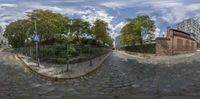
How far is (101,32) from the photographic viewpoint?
5109 millimetres

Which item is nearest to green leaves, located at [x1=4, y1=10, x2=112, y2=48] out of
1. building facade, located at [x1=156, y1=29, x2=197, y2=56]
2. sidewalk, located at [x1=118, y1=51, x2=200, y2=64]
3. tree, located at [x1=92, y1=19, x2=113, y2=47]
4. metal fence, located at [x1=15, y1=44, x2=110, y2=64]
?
tree, located at [x1=92, y1=19, x2=113, y2=47]

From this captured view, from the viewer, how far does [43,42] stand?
15.7 ft

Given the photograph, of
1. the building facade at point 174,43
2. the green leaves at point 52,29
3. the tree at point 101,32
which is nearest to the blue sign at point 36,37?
the green leaves at point 52,29

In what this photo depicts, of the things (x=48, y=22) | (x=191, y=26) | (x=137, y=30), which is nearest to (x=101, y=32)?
(x=137, y=30)

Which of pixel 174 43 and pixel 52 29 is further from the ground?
pixel 52 29

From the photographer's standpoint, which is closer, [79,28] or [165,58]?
[79,28]

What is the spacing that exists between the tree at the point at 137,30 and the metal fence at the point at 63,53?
1.62 feet

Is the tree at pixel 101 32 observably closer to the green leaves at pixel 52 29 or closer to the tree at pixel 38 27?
the green leaves at pixel 52 29

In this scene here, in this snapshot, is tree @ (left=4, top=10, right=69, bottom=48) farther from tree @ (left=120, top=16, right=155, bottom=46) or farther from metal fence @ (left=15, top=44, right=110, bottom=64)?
tree @ (left=120, top=16, right=155, bottom=46)

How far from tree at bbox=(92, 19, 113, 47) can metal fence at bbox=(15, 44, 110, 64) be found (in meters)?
0.19

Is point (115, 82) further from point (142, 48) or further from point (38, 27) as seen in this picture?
point (38, 27)

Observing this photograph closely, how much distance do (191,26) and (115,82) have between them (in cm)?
174

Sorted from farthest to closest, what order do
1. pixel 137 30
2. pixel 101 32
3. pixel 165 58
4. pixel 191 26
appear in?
pixel 191 26, pixel 165 58, pixel 101 32, pixel 137 30

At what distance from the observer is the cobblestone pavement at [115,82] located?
200 inches
